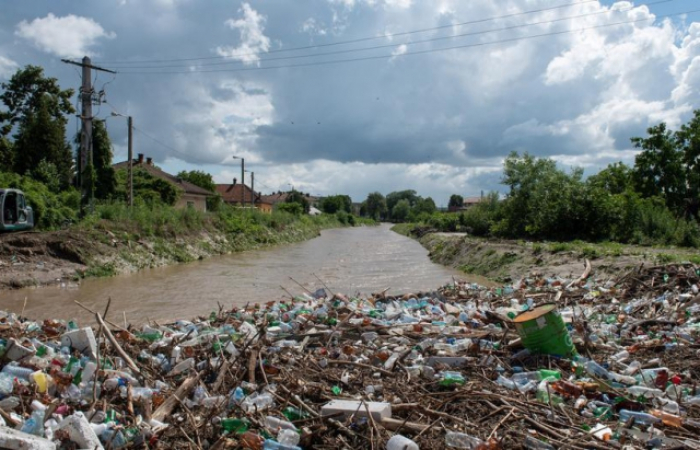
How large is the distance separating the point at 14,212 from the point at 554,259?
14955 mm

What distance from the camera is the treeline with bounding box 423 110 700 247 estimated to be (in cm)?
1947

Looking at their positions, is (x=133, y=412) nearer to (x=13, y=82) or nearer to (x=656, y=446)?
(x=656, y=446)

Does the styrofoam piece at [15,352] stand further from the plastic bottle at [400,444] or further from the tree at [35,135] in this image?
the tree at [35,135]

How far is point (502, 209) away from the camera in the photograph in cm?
2622

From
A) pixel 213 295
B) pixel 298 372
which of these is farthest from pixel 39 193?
pixel 298 372

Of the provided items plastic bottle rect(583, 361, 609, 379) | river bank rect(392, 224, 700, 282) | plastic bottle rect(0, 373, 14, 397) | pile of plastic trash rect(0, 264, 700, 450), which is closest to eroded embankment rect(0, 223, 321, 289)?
pile of plastic trash rect(0, 264, 700, 450)

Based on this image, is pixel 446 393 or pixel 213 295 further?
pixel 213 295

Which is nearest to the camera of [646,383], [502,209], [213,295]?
[646,383]

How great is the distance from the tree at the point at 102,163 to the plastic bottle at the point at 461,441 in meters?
28.6

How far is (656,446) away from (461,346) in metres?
2.10

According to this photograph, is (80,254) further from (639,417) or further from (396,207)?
(396,207)

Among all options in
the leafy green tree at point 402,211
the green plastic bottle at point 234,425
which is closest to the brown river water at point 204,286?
the green plastic bottle at point 234,425

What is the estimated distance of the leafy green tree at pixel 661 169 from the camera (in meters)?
32.6

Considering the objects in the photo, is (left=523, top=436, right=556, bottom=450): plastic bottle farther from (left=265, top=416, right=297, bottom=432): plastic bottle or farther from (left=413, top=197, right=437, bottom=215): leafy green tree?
(left=413, top=197, right=437, bottom=215): leafy green tree
